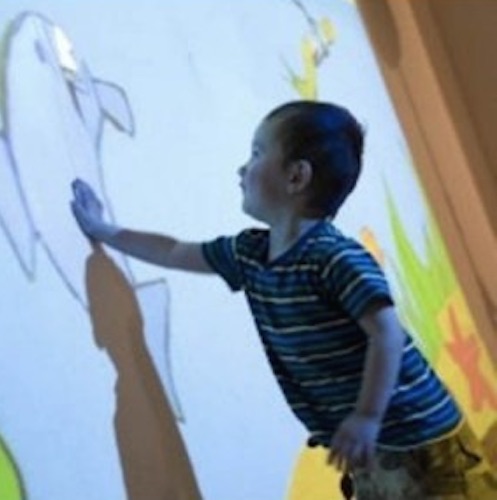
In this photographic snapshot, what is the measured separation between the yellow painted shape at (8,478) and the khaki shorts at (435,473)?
29cm

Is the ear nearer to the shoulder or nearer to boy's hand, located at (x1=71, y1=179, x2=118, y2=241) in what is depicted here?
the shoulder

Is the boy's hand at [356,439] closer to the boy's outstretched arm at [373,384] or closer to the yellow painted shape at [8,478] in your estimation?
the boy's outstretched arm at [373,384]

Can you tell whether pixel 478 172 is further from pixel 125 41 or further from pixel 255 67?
pixel 125 41

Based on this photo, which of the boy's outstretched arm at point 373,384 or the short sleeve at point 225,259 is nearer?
the boy's outstretched arm at point 373,384

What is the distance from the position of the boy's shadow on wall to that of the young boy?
37mm

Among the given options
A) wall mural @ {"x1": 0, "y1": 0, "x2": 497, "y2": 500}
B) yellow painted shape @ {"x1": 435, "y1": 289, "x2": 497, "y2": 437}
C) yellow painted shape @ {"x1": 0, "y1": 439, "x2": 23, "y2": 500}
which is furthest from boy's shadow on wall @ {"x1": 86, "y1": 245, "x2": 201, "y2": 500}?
yellow painted shape @ {"x1": 435, "y1": 289, "x2": 497, "y2": 437}

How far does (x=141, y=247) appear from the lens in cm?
85

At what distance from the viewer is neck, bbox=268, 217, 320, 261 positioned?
80 centimetres

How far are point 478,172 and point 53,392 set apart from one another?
3.86ft

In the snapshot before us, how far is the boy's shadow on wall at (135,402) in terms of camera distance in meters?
0.78

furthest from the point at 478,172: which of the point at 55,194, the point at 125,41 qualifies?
the point at 55,194

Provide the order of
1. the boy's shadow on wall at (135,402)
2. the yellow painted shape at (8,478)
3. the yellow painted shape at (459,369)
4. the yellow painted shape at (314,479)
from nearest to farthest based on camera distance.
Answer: the yellow painted shape at (8,478) < the boy's shadow on wall at (135,402) < the yellow painted shape at (314,479) < the yellow painted shape at (459,369)

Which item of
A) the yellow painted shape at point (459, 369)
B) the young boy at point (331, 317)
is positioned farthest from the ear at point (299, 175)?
the yellow painted shape at point (459, 369)

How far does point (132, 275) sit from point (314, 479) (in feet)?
0.99
